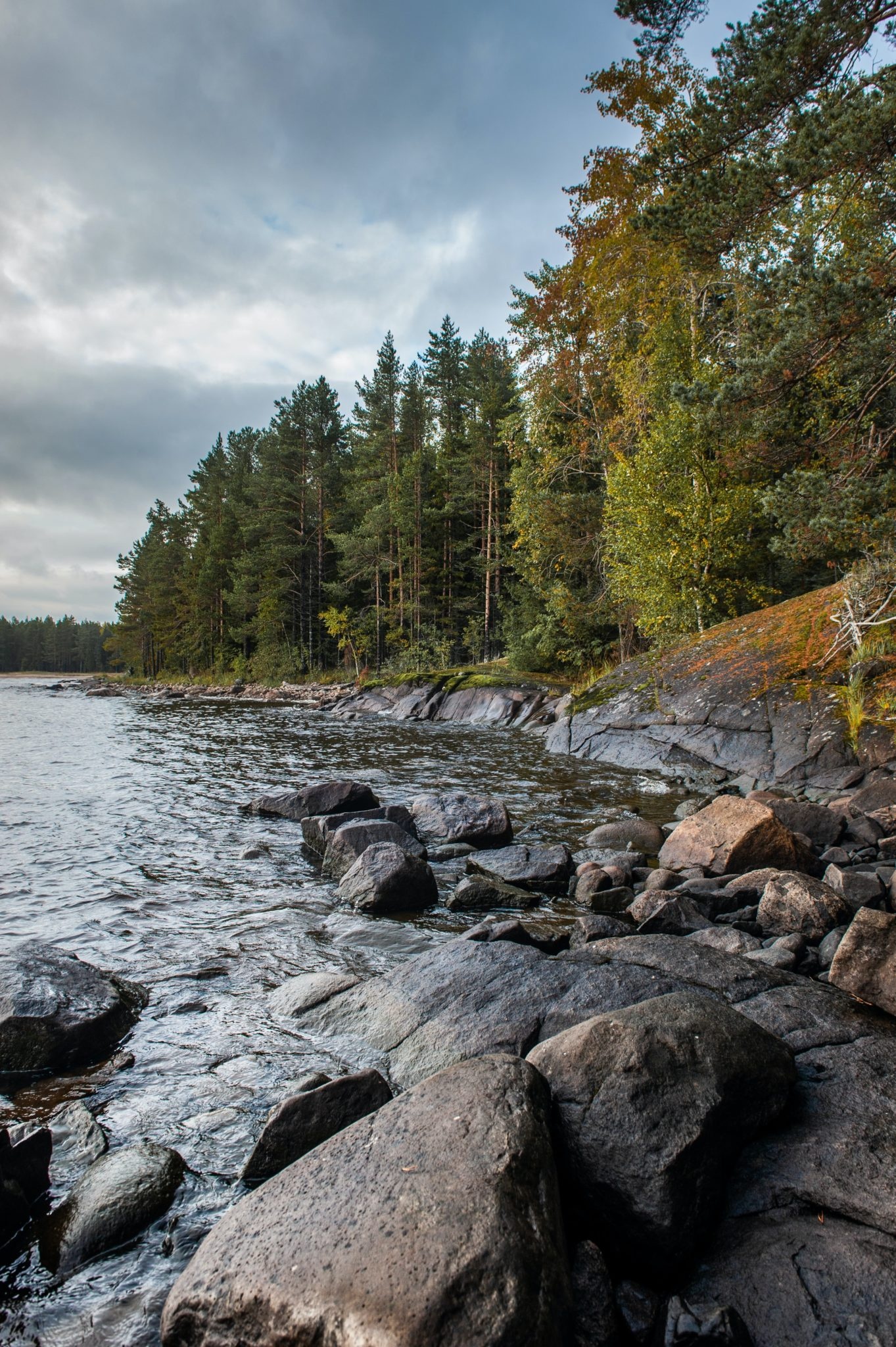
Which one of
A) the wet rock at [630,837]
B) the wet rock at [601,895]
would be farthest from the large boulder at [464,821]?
the wet rock at [601,895]

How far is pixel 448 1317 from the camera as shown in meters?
1.92

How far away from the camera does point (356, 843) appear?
26.3 feet

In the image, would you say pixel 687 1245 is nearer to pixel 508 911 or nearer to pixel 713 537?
pixel 508 911

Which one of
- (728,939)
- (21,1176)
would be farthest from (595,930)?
(21,1176)

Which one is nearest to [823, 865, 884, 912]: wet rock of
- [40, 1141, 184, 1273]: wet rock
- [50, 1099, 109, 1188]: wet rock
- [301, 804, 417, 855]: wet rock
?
[301, 804, 417, 855]: wet rock

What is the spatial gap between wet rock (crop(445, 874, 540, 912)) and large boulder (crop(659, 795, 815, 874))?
198 centimetres

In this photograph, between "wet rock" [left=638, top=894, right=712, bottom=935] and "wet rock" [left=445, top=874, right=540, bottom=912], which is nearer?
"wet rock" [left=638, top=894, right=712, bottom=935]

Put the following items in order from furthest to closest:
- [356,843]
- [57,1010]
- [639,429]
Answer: [639,429], [356,843], [57,1010]

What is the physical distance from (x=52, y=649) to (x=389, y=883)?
16244 centimetres

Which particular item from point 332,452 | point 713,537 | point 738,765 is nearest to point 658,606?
point 713,537

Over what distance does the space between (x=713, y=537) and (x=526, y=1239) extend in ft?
A: 62.0

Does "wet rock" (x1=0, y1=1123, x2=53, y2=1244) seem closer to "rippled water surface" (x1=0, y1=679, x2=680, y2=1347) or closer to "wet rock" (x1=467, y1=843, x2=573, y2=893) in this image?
→ "rippled water surface" (x1=0, y1=679, x2=680, y2=1347)

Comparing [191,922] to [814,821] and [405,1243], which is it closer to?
[405,1243]

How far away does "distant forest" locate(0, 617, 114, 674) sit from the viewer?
145000 millimetres
